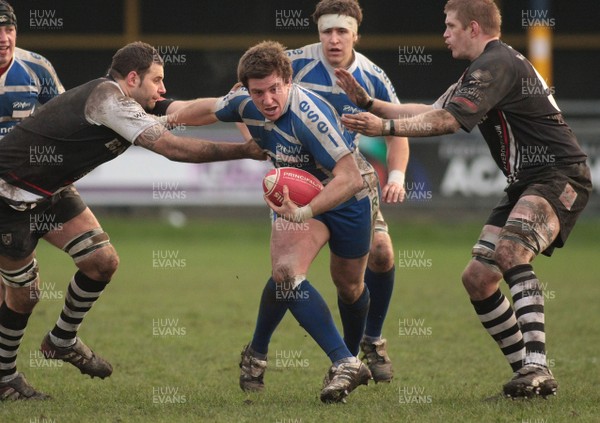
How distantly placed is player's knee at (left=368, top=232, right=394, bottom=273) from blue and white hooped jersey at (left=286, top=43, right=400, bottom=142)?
75 centimetres

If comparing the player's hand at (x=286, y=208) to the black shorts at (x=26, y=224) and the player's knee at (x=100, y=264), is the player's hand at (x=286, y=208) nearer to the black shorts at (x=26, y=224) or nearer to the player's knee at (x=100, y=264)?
the player's knee at (x=100, y=264)

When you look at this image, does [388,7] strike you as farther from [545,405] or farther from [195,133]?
[545,405]

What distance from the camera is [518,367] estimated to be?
Result: 656 centimetres

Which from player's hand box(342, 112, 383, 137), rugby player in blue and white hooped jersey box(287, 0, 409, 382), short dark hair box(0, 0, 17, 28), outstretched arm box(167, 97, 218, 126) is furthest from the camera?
rugby player in blue and white hooped jersey box(287, 0, 409, 382)

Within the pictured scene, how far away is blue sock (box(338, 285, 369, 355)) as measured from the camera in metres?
6.95

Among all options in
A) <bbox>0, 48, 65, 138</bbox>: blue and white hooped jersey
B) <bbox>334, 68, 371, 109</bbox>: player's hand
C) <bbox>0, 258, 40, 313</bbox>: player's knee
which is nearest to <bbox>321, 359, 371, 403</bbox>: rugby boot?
<bbox>334, 68, 371, 109</bbox>: player's hand

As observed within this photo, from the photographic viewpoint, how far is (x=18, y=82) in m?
7.45

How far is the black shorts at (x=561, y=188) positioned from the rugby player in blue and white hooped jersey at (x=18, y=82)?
3171mm

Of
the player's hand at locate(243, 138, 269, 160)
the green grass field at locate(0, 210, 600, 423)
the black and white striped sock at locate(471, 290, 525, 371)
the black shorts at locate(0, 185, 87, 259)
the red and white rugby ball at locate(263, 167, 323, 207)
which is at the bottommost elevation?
the green grass field at locate(0, 210, 600, 423)

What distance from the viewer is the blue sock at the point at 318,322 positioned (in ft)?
20.4

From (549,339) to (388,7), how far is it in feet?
38.1

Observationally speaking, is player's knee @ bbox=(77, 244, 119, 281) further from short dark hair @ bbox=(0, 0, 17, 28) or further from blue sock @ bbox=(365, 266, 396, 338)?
blue sock @ bbox=(365, 266, 396, 338)

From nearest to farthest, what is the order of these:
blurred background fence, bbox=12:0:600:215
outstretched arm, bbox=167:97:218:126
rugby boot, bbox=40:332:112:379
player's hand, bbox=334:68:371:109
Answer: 1. player's hand, bbox=334:68:371:109
2. outstretched arm, bbox=167:97:218:126
3. rugby boot, bbox=40:332:112:379
4. blurred background fence, bbox=12:0:600:215

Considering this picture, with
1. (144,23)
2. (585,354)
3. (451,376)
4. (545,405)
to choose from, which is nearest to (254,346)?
(451,376)
